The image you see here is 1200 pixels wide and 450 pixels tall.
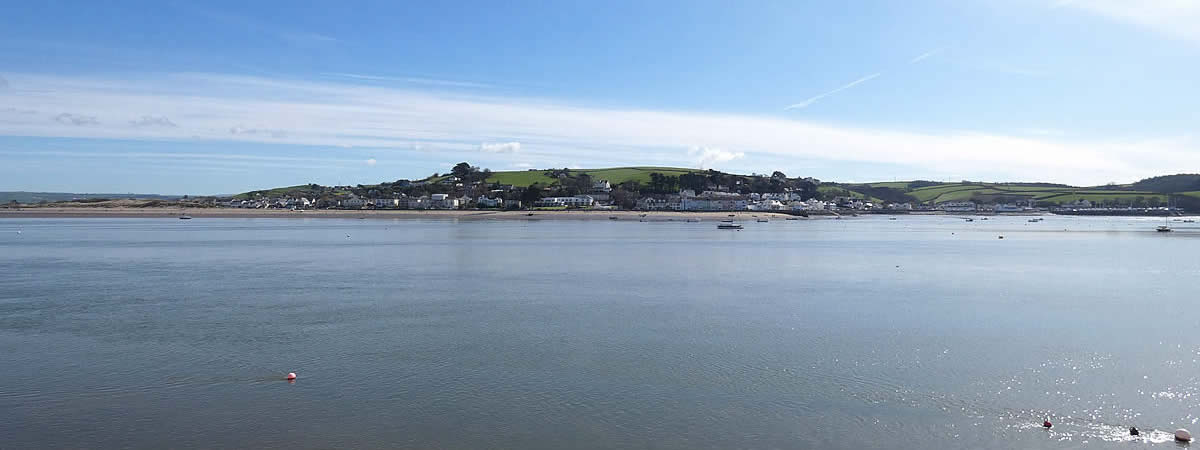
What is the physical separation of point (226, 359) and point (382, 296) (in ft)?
24.6

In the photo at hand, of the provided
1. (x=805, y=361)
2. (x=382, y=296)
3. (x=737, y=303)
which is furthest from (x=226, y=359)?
(x=737, y=303)

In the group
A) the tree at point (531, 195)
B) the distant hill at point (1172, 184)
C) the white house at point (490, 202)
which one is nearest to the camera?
the white house at point (490, 202)

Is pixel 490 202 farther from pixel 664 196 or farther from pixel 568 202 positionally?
pixel 664 196

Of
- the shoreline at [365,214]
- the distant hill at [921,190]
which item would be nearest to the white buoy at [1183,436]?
the shoreline at [365,214]

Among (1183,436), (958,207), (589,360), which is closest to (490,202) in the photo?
(958,207)

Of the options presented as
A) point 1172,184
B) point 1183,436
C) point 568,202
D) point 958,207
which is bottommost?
point 958,207

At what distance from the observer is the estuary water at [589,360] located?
8773 mm

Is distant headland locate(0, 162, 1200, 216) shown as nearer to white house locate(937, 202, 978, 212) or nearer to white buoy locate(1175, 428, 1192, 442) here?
white house locate(937, 202, 978, 212)

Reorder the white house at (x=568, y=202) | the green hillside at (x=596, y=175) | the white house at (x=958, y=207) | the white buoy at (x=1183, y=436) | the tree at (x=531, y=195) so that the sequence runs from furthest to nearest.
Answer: the white house at (x=958, y=207), the green hillside at (x=596, y=175), the tree at (x=531, y=195), the white house at (x=568, y=202), the white buoy at (x=1183, y=436)

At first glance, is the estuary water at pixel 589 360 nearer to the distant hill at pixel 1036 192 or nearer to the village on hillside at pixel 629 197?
the village on hillside at pixel 629 197

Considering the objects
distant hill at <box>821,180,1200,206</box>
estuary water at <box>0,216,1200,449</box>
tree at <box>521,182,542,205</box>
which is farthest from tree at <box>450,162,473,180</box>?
estuary water at <box>0,216,1200,449</box>

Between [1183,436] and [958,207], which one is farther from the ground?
[1183,436]

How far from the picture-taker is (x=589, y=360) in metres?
12.3

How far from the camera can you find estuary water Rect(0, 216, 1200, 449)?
8.77m
